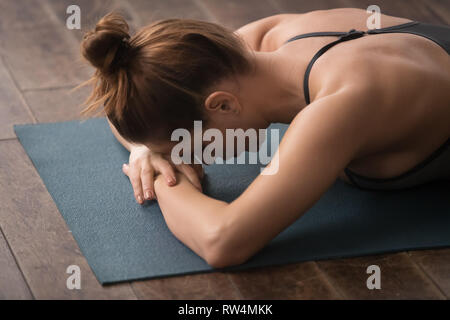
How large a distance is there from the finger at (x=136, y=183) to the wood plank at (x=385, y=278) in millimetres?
405

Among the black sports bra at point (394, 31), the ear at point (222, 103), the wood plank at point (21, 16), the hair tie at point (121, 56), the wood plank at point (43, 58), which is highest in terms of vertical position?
the wood plank at point (21, 16)

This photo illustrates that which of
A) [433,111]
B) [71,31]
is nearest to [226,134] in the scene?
[433,111]

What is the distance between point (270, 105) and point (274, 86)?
40mm

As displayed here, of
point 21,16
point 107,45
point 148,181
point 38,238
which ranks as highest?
point 21,16

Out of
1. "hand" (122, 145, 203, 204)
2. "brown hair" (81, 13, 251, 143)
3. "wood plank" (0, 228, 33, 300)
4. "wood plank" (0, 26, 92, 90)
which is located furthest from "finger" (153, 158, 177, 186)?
"wood plank" (0, 26, 92, 90)

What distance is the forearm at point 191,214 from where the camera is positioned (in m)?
1.41

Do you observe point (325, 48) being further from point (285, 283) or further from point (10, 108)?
point (10, 108)

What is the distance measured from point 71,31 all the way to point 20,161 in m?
0.79

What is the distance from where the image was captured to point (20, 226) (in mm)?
1584

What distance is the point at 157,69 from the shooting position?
55.4 inches

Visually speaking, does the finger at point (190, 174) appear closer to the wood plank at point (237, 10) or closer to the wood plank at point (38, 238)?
the wood plank at point (38, 238)

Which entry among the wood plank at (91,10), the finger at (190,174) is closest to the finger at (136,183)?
the finger at (190,174)

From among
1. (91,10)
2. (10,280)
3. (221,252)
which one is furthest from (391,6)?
(10,280)

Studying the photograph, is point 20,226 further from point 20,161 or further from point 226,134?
point 226,134
